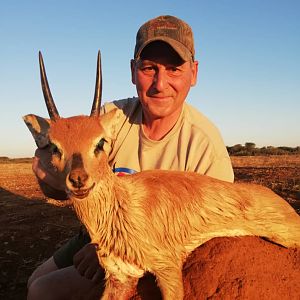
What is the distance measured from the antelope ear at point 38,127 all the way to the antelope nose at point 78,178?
90 cm

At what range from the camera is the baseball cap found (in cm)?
507

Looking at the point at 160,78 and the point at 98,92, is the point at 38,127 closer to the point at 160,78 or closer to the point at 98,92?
the point at 98,92

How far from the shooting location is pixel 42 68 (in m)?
3.87

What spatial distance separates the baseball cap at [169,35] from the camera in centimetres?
507

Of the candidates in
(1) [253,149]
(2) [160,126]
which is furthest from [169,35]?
(1) [253,149]

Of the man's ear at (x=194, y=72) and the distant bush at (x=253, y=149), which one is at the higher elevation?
the man's ear at (x=194, y=72)

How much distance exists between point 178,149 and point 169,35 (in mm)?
1475

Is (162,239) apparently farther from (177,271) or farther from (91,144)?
(91,144)

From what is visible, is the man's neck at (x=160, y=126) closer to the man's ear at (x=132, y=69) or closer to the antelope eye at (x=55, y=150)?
the man's ear at (x=132, y=69)

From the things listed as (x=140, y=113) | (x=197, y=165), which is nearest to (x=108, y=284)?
(x=197, y=165)

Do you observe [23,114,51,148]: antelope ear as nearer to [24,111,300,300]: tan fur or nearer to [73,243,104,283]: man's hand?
[24,111,300,300]: tan fur

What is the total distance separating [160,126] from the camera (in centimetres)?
552

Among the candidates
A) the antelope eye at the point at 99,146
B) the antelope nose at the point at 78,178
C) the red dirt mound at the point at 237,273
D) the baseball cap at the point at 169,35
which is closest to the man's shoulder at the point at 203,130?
the baseball cap at the point at 169,35

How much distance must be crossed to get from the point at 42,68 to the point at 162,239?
1998 mm
